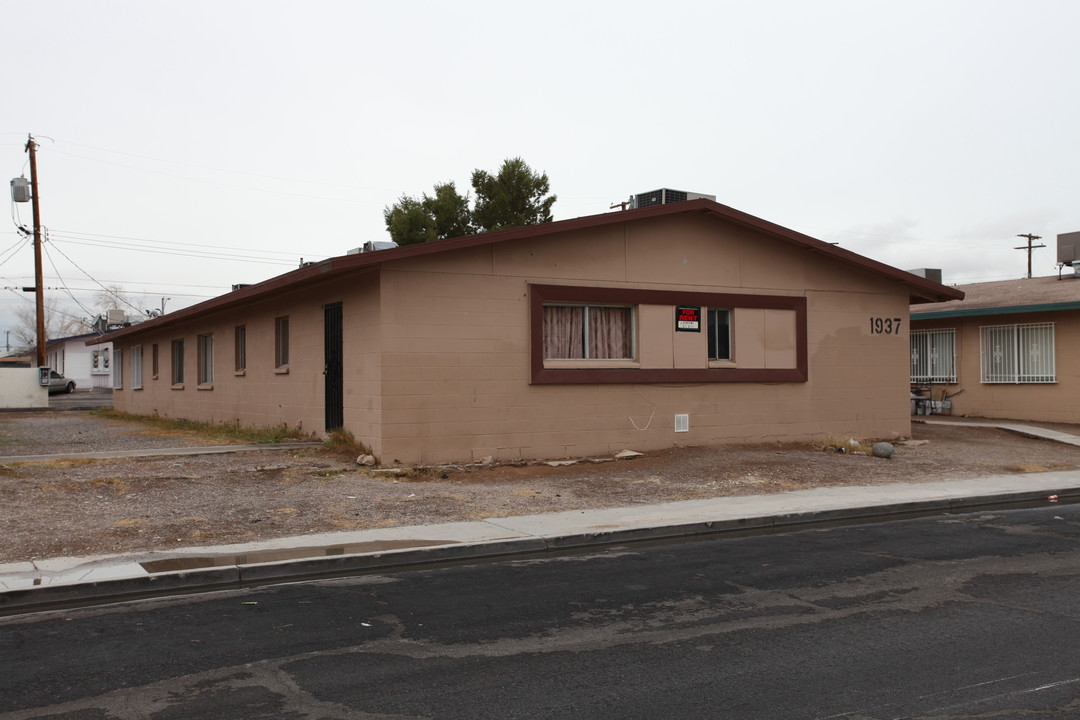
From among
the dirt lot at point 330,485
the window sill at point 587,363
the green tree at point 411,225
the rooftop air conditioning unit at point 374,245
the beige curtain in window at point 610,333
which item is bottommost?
the dirt lot at point 330,485

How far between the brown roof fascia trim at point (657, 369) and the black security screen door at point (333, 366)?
332 cm

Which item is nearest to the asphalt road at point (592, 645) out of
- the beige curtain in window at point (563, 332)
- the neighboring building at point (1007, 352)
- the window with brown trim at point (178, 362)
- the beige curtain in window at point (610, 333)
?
the beige curtain in window at point (563, 332)

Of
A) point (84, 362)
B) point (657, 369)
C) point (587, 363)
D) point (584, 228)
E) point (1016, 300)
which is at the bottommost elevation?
point (657, 369)

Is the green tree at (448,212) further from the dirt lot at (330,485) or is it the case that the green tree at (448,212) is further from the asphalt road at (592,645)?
the asphalt road at (592,645)

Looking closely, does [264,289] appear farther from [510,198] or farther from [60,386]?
[60,386]

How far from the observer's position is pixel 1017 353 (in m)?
23.0

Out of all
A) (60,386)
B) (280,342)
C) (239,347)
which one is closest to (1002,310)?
(280,342)

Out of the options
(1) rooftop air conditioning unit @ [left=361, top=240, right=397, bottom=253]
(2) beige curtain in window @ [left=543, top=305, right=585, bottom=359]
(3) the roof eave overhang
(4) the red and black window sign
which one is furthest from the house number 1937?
(1) rooftop air conditioning unit @ [left=361, top=240, right=397, bottom=253]

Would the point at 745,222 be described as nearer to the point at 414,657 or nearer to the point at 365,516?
the point at 365,516

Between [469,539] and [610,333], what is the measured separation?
7.36 metres

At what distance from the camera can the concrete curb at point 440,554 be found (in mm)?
7344

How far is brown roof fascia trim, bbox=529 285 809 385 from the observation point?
15117mm

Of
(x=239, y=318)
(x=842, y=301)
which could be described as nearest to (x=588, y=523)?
(x=842, y=301)

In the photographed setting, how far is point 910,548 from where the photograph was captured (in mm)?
9289
